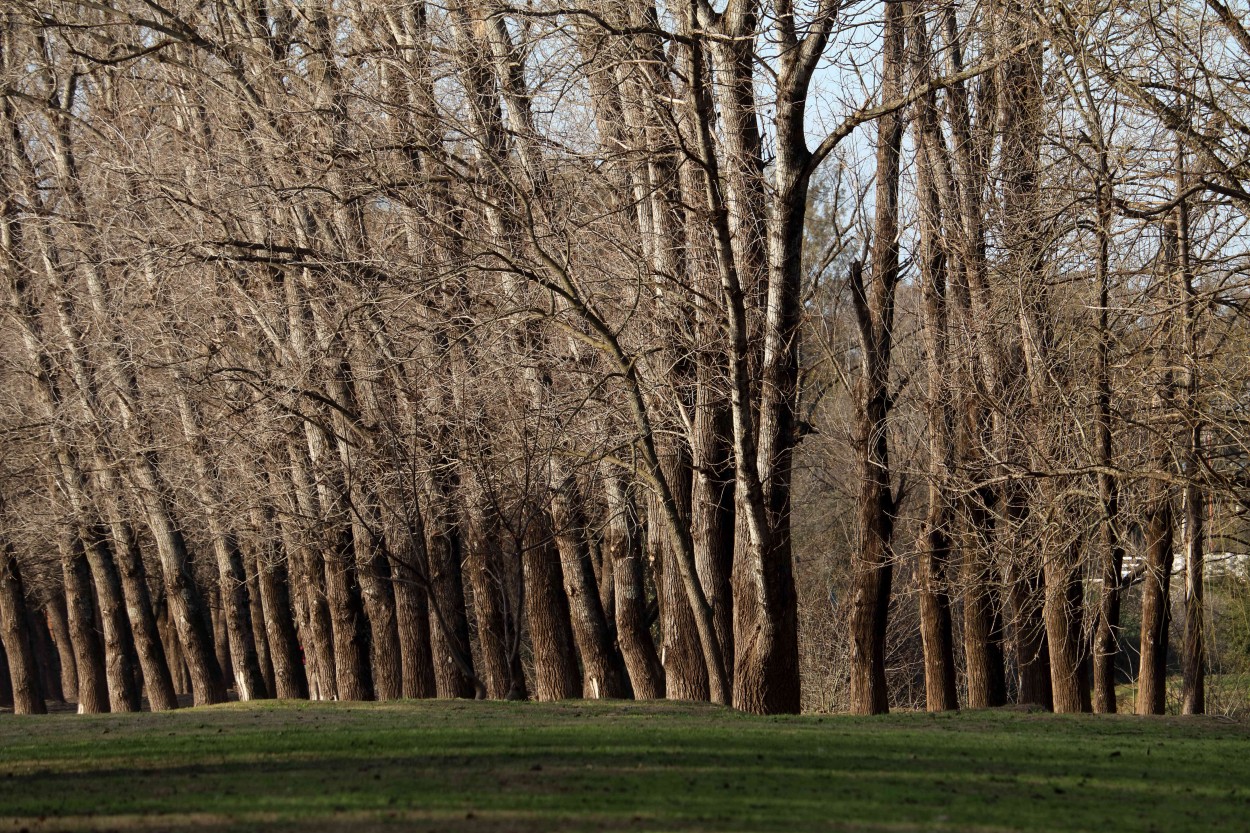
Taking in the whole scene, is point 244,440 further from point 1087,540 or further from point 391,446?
point 1087,540

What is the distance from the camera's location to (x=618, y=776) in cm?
782

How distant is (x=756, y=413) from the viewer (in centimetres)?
1490

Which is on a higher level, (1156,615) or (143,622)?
(143,622)

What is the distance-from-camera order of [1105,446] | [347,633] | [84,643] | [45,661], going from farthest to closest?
[45,661]
[84,643]
[347,633]
[1105,446]

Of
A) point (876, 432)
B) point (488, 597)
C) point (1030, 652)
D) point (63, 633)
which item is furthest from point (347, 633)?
point (63, 633)

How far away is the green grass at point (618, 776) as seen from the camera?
265 inches

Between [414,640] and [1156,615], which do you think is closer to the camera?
[1156,615]

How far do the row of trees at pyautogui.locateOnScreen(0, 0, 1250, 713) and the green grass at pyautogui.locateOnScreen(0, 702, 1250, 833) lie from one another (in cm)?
326

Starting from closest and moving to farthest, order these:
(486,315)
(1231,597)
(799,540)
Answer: (486,315)
(1231,597)
(799,540)

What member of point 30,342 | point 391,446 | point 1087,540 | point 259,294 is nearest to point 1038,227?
point 1087,540

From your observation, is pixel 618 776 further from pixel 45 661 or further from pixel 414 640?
pixel 45 661

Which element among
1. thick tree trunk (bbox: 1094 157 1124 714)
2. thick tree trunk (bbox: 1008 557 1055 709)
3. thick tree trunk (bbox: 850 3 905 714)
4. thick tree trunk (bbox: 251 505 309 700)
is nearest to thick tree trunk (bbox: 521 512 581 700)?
thick tree trunk (bbox: 850 3 905 714)

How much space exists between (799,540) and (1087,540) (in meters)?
19.5

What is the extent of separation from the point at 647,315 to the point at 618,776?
7307 millimetres
